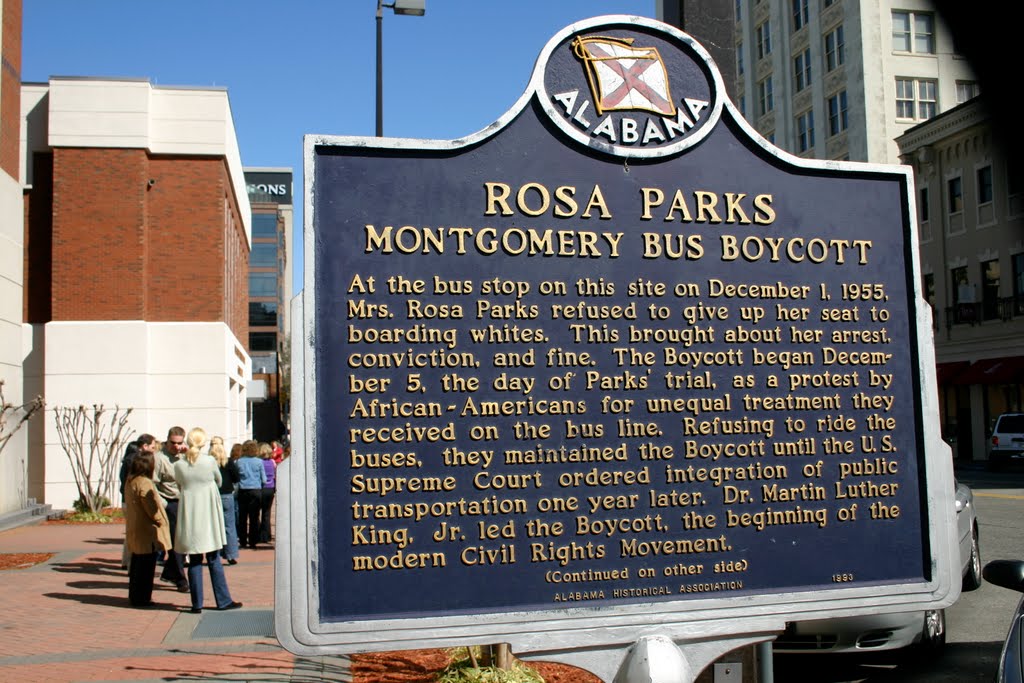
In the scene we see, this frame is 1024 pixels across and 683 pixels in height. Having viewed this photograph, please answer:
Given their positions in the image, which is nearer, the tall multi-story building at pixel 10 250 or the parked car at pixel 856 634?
the parked car at pixel 856 634

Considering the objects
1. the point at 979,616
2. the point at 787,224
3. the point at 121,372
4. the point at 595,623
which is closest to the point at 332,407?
the point at 595,623

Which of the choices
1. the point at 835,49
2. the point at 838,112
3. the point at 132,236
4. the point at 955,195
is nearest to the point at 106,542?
the point at 132,236

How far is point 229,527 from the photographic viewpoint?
1283cm

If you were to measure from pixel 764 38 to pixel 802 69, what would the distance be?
392 cm

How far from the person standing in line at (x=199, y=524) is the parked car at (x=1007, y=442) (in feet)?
86.2

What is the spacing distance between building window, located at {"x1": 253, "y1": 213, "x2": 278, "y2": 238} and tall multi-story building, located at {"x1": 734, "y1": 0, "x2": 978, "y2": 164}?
5206cm

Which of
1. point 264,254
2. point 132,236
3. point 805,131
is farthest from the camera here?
point 264,254

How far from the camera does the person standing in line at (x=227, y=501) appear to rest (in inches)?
493

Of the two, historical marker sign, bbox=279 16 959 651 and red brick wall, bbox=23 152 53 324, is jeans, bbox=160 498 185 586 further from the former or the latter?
red brick wall, bbox=23 152 53 324

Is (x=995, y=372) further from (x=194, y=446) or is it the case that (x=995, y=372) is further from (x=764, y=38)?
(x=194, y=446)

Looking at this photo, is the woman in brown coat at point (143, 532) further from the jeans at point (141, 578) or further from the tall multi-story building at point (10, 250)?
the tall multi-story building at point (10, 250)

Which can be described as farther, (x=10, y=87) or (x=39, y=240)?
(x=39, y=240)

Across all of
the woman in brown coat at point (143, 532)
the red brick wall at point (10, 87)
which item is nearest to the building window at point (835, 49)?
the red brick wall at point (10, 87)

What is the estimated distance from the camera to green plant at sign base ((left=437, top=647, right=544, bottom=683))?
6.24m
